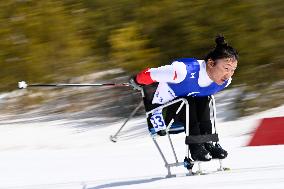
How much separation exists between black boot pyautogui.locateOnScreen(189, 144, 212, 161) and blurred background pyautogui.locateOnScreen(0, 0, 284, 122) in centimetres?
290

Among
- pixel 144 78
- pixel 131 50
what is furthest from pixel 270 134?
pixel 131 50

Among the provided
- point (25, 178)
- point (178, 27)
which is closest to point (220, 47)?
point (25, 178)

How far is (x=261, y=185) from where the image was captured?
3334 mm

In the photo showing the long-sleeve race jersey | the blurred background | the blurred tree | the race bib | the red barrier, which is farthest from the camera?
the blurred tree

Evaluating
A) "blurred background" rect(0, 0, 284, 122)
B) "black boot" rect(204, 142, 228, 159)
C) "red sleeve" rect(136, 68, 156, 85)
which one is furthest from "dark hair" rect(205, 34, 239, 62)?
"blurred background" rect(0, 0, 284, 122)

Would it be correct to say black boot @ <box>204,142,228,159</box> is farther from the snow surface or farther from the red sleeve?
the red sleeve

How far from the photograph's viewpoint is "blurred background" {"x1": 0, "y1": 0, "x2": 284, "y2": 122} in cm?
688

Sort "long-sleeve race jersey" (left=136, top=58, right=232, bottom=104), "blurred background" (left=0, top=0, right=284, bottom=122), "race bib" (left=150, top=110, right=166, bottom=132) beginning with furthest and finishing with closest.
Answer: "blurred background" (left=0, top=0, right=284, bottom=122), "race bib" (left=150, top=110, right=166, bottom=132), "long-sleeve race jersey" (left=136, top=58, right=232, bottom=104)

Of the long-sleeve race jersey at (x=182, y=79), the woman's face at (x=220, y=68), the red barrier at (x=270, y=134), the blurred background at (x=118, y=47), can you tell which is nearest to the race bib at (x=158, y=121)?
Answer: the long-sleeve race jersey at (x=182, y=79)

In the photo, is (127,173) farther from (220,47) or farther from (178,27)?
(178,27)

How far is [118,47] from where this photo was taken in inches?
296

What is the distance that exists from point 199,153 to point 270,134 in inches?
50.9

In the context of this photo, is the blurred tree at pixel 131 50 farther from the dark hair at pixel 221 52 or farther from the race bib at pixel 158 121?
the dark hair at pixel 221 52

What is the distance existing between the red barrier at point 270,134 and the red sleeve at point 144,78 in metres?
1.29
